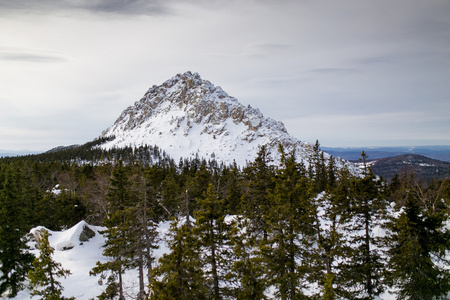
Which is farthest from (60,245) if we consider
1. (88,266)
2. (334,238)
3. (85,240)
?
(334,238)

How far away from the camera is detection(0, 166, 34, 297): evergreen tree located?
64.9 feet

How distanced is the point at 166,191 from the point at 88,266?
54.2 ft

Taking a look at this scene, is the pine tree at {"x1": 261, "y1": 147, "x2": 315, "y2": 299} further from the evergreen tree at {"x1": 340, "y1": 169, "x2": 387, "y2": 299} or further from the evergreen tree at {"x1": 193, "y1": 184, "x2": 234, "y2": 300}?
the evergreen tree at {"x1": 340, "y1": 169, "x2": 387, "y2": 299}

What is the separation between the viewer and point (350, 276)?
1627 centimetres

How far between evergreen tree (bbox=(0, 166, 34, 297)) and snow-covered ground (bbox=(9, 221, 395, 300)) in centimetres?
181

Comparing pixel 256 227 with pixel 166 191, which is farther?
pixel 166 191

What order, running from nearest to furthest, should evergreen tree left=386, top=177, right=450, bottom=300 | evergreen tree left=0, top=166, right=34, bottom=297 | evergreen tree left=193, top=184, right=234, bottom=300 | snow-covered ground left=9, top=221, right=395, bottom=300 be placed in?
evergreen tree left=193, top=184, right=234, bottom=300
evergreen tree left=386, top=177, right=450, bottom=300
evergreen tree left=0, top=166, right=34, bottom=297
snow-covered ground left=9, top=221, right=395, bottom=300

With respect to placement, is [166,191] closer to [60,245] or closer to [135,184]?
[60,245]

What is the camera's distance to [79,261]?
2677 centimetres

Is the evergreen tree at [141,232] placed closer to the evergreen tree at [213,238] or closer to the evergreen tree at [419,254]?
the evergreen tree at [213,238]

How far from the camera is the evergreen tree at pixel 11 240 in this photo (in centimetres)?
1978

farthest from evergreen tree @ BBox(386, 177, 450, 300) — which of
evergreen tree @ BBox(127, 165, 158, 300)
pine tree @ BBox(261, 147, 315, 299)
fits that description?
evergreen tree @ BBox(127, 165, 158, 300)

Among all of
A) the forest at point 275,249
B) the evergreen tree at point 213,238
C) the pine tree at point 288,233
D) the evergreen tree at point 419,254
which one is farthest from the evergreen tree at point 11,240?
the evergreen tree at point 419,254

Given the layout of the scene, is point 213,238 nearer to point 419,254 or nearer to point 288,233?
point 288,233
